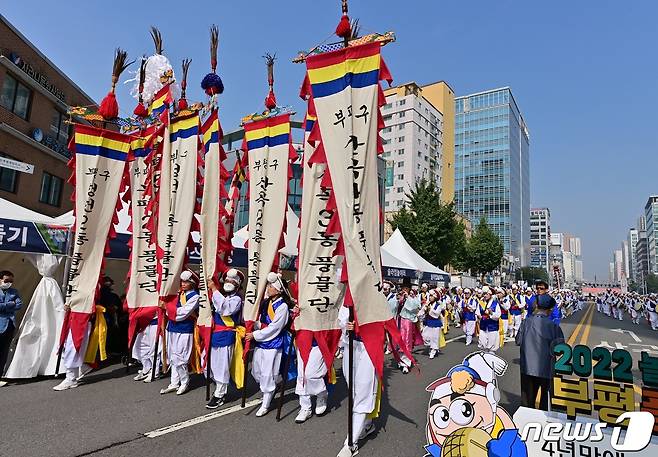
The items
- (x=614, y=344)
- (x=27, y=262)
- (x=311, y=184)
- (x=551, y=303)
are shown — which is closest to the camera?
(x=551, y=303)

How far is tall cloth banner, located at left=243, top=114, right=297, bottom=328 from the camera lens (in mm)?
6254

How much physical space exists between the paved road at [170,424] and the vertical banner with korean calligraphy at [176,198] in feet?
5.73

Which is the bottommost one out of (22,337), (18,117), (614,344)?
(614,344)

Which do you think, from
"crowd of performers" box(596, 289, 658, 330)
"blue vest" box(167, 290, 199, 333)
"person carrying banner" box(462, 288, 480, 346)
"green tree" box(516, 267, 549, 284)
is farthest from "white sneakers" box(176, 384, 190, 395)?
"green tree" box(516, 267, 549, 284)

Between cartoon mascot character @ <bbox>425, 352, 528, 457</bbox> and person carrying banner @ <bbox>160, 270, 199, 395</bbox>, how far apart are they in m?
3.85

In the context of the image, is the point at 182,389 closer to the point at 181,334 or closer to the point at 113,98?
the point at 181,334

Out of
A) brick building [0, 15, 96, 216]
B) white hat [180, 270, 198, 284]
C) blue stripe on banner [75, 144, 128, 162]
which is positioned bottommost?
white hat [180, 270, 198, 284]

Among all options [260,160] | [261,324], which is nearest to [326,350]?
[261,324]

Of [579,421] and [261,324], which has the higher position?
[261,324]

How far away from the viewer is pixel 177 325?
623 cm

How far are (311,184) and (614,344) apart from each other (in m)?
14.5

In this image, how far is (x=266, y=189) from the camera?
655cm

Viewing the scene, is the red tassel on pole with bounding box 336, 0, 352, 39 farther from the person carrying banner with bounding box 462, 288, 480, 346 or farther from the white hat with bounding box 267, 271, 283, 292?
the person carrying banner with bounding box 462, 288, 480, 346

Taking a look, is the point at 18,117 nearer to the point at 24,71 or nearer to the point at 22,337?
the point at 24,71
